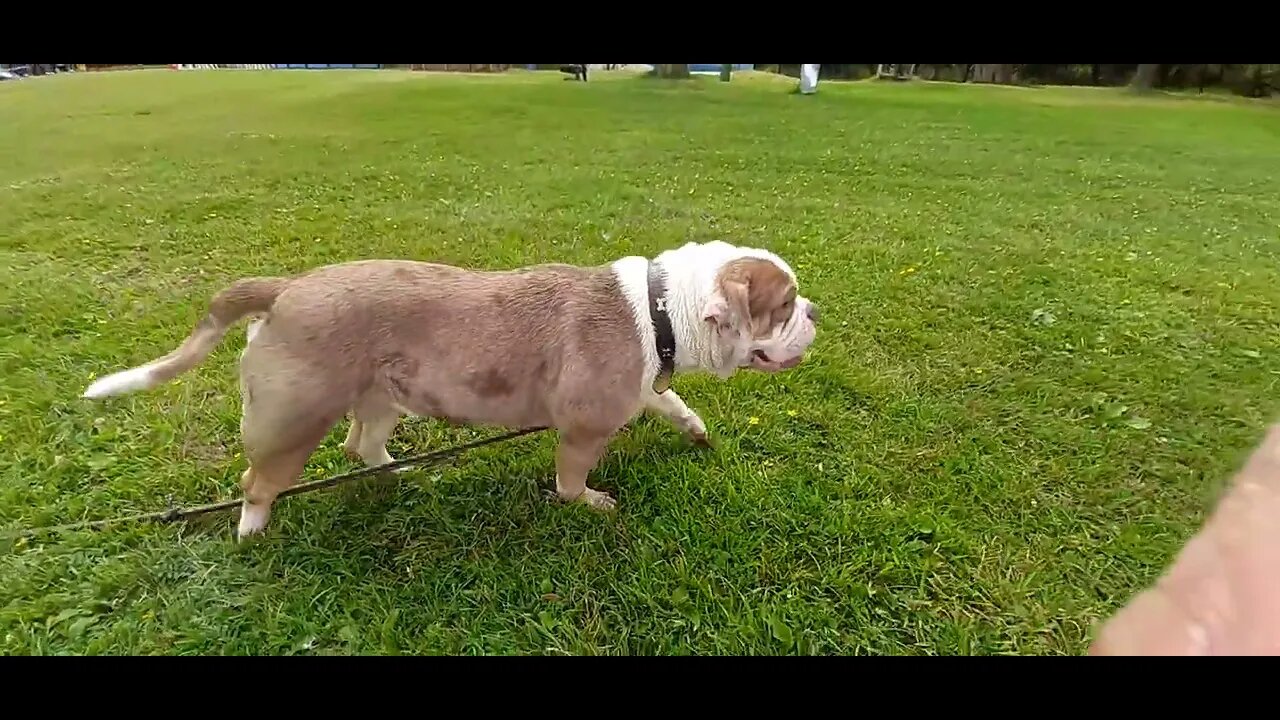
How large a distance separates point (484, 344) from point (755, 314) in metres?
1.16

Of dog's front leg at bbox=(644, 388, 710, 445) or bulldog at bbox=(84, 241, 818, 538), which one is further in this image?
dog's front leg at bbox=(644, 388, 710, 445)

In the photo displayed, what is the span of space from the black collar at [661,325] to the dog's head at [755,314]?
172 mm

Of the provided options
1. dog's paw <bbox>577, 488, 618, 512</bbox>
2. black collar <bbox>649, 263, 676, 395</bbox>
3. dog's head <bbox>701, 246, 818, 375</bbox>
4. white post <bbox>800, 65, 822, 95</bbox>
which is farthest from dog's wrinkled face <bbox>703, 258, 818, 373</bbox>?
white post <bbox>800, 65, 822, 95</bbox>

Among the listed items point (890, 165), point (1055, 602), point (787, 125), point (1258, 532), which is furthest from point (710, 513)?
point (787, 125)

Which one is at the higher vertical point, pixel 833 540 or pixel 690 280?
pixel 690 280

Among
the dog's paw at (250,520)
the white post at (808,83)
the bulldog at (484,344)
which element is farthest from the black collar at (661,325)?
the white post at (808,83)

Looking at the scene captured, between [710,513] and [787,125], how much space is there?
12015 millimetres

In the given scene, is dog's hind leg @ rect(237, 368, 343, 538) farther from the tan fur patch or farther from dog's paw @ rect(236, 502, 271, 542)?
the tan fur patch

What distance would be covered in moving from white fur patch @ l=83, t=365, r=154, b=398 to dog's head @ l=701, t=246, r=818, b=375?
2.26m

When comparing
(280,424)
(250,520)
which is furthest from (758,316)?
(250,520)

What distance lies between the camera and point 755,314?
3408 mm

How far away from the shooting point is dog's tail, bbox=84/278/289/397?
313 cm

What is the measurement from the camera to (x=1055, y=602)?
3221 mm

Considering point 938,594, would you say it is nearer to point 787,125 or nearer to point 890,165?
point 890,165
